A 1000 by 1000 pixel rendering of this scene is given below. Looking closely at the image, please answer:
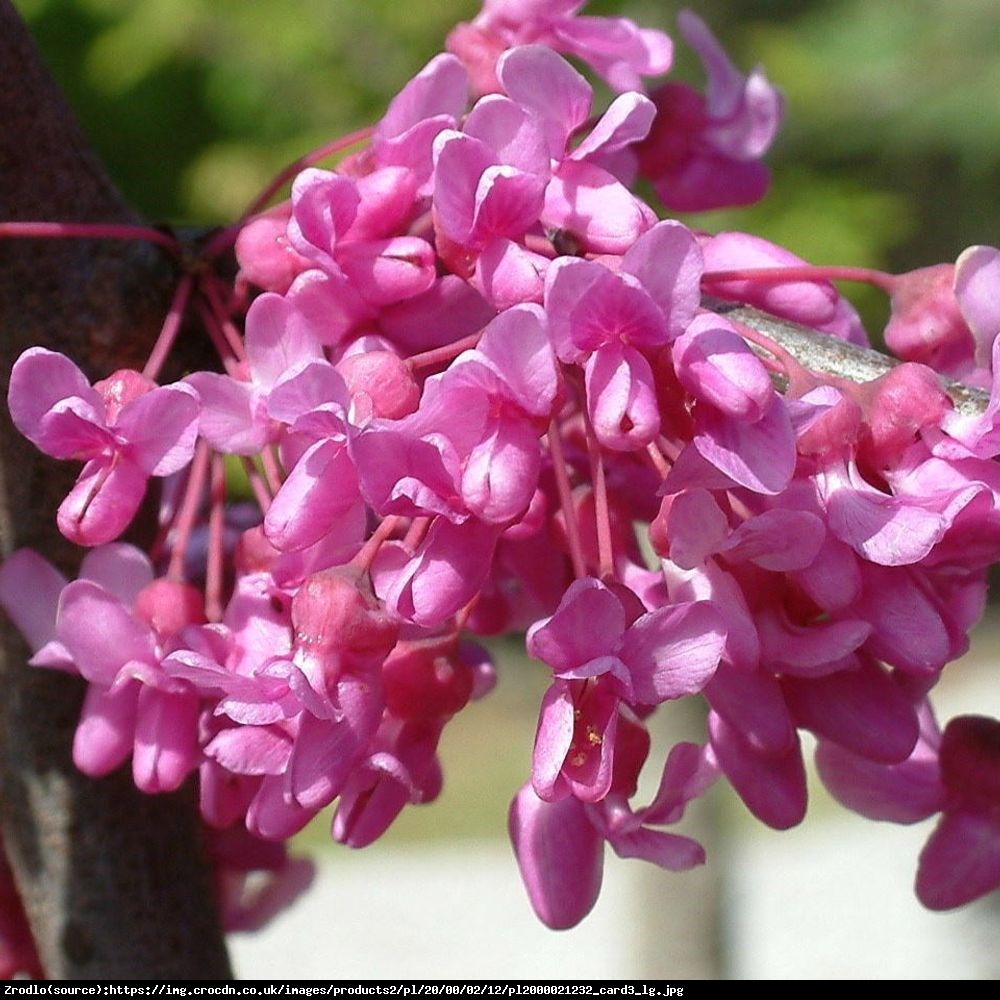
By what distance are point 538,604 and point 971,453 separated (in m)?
0.27

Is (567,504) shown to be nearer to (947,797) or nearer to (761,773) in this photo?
(761,773)

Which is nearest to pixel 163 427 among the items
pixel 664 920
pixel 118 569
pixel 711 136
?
pixel 118 569

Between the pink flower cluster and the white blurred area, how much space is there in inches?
91.9

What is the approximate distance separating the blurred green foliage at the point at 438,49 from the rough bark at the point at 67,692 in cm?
311

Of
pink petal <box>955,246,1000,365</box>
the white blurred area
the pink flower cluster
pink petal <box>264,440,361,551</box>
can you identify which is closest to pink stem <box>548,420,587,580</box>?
the pink flower cluster

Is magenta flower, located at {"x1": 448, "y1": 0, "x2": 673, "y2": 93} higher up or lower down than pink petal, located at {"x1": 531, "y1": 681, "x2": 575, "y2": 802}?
higher up

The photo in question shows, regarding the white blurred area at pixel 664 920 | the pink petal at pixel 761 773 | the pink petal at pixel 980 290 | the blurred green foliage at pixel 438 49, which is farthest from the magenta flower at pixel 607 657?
the blurred green foliage at pixel 438 49

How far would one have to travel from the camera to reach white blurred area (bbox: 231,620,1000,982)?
3.13 metres

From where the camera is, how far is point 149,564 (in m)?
0.78

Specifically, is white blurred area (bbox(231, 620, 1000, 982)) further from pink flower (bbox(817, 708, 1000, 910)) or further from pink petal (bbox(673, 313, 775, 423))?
pink petal (bbox(673, 313, 775, 423))

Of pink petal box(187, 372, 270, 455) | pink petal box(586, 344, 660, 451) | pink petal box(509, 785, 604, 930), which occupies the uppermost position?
pink petal box(586, 344, 660, 451)

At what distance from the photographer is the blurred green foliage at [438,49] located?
418 cm

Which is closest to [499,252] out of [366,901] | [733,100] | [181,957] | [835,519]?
[835,519]

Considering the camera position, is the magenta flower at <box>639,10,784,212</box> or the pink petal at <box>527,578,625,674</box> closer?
the pink petal at <box>527,578,625,674</box>
